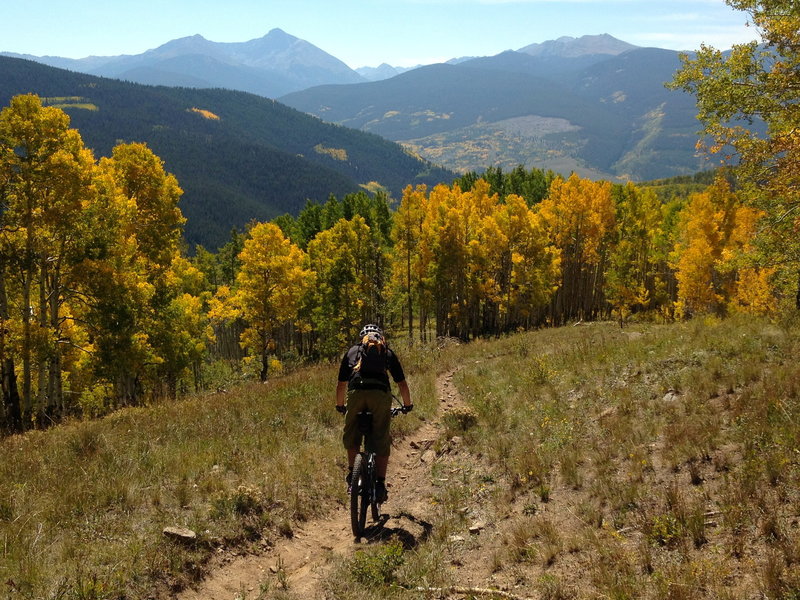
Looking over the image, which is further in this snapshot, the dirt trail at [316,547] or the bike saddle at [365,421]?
the bike saddle at [365,421]

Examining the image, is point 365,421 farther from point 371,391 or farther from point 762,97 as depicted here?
point 762,97

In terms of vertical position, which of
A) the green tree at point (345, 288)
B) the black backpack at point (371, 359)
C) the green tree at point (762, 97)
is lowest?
the green tree at point (345, 288)

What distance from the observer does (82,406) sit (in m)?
25.3

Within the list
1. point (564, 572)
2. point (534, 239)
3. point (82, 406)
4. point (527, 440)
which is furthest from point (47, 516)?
point (534, 239)

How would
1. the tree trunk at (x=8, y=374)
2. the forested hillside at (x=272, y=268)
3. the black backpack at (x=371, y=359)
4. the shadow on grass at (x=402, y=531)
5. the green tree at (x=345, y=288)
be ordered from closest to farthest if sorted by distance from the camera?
the shadow on grass at (x=402, y=531), the black backpack at (x=371, y=359), the tree trunk at (x=8, y=374), the forested hillside at (x=272, y=268), the green tree at (x=345, y=288)

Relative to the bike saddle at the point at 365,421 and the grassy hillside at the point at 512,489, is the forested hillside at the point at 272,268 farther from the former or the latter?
the bike saddle at the point at 365,421

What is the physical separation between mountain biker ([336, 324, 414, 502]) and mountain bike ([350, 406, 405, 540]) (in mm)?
92

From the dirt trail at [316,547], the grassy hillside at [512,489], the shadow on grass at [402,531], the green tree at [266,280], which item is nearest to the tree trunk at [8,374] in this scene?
the grassy hillside at [512,489]

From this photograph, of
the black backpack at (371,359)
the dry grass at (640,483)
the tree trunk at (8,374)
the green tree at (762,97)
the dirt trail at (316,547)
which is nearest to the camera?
the dry grass at (640,483)

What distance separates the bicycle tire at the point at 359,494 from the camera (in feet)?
22.6

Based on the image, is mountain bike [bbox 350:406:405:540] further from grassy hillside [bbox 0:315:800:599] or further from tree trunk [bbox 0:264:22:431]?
tree trunk [bbox 0:264:22:431]

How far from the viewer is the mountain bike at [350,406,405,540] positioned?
22.6 ft

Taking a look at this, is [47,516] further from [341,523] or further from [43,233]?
[43,233]

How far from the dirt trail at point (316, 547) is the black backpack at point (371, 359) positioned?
2.41m
